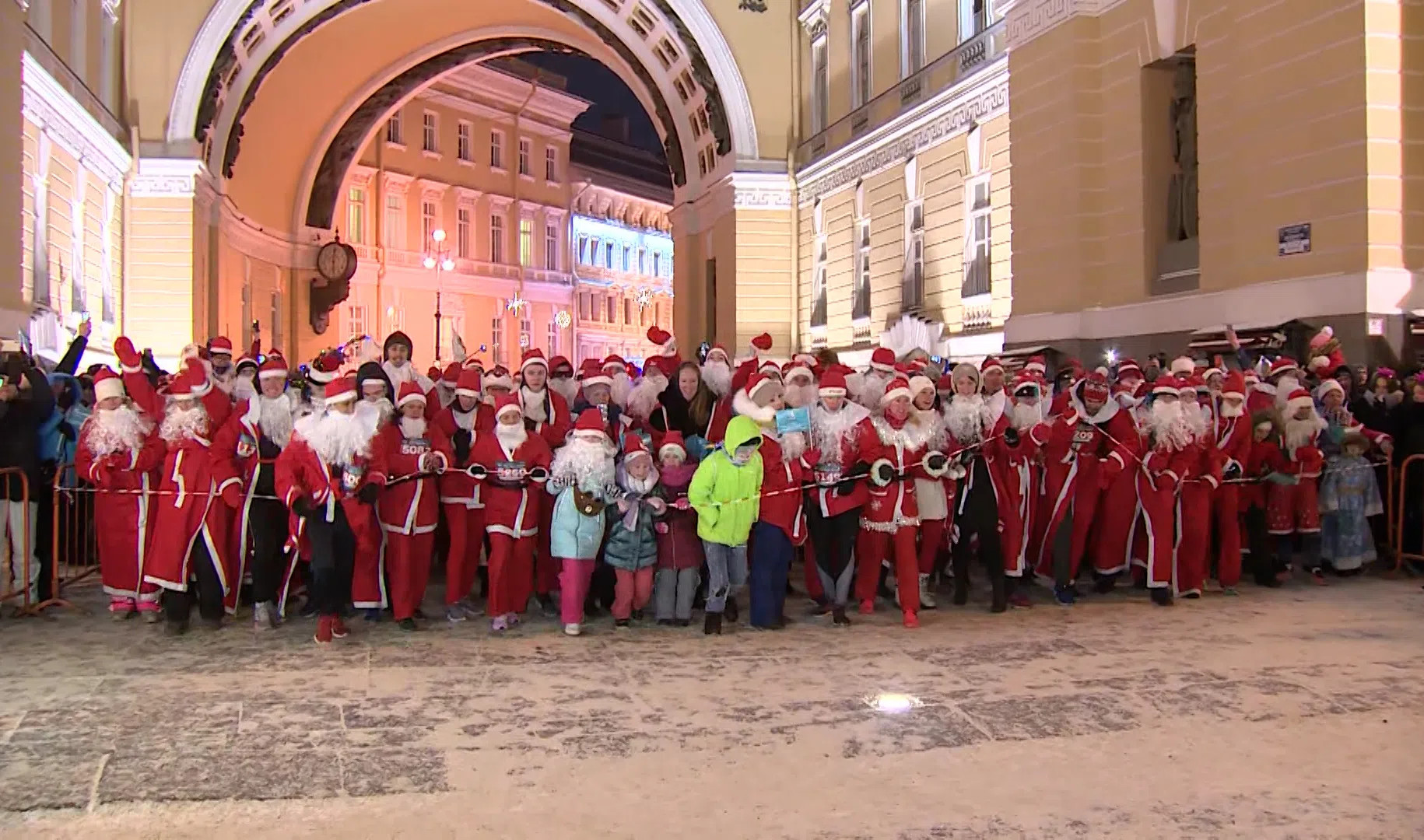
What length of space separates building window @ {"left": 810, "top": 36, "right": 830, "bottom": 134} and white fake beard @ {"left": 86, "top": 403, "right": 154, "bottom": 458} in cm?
1934

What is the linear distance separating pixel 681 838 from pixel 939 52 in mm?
18052

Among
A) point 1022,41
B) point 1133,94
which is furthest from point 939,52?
point 1133,94

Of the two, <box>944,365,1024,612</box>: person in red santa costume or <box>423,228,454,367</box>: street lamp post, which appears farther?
<box>423,228,454,367</box>: street lamp post

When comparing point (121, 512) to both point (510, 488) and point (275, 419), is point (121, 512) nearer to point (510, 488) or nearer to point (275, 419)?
point (275, 419)

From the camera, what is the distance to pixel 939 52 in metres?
20.4

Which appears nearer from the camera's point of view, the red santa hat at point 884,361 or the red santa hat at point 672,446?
the red santa hat at point 672,446

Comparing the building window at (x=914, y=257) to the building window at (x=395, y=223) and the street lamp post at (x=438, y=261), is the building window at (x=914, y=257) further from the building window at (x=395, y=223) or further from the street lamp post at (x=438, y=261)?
the building window at (x=395, y=223)

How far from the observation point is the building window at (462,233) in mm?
47125

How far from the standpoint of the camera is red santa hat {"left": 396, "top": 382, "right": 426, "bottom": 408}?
8656 mm

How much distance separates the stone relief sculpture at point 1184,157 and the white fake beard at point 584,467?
8.49 metres

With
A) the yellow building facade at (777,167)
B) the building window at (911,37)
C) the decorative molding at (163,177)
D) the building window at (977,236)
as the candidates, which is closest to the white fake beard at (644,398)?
the yellow building facade at (777,167)

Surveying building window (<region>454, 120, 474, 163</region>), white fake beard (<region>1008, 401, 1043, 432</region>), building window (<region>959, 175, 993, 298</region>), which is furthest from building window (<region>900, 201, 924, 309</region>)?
building window (<region>454, 120, 474, 163</region>)

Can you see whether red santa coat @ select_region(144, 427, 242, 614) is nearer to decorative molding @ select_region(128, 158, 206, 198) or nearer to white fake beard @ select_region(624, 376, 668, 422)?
white fake beard @ select_region(624, 376, 668, 422)

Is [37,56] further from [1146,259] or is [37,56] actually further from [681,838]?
[681,838]
